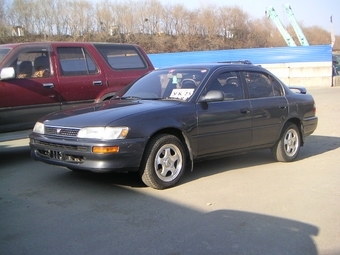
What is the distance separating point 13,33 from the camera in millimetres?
30812

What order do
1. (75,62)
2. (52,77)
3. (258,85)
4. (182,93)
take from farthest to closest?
(75,62), (52,77), (258,85), (182,93)

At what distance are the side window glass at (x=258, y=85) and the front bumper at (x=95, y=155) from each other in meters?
2.39

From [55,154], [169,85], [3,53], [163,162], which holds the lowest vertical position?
[163,162]

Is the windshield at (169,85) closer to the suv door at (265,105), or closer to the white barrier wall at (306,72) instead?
the suv door at (265,105)

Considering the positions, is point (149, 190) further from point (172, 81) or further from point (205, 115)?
point (172, 81)

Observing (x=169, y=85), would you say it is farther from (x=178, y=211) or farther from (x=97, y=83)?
(x=178, y=211)

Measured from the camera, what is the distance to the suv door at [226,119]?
6195 millimetres

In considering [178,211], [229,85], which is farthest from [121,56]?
[178,211]

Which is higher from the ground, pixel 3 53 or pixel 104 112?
pixel 3 53

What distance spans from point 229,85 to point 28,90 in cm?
331

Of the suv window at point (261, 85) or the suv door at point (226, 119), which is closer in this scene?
the suv door at point (226, 119)

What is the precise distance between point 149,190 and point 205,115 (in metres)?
1.31

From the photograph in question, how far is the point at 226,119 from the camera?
6.44 metres

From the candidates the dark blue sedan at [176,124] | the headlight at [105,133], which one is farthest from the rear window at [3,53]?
the headlight at [105,133]
